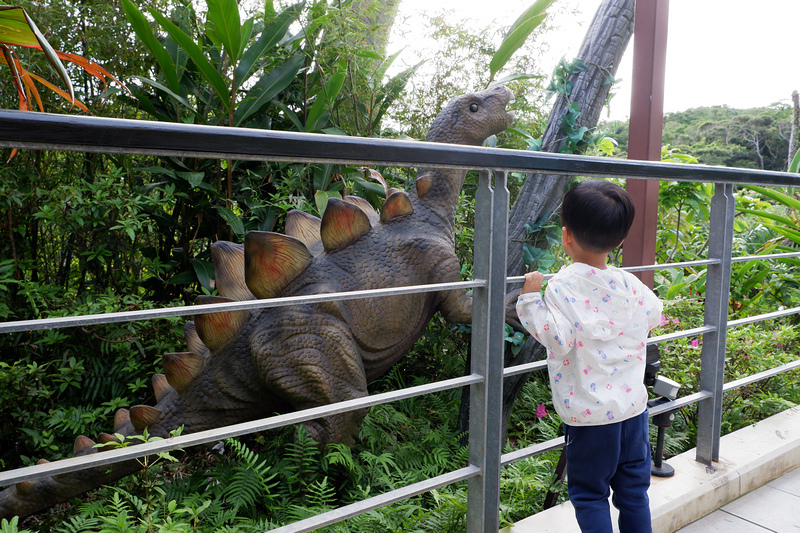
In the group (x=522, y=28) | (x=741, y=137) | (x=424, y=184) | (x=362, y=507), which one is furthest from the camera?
(x=741, y=137)

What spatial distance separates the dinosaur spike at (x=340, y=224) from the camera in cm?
246

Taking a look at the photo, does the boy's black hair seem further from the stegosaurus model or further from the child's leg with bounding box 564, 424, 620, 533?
the stegosaurus model

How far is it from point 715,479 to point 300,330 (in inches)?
59.5

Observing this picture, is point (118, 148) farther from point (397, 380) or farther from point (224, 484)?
point (397, 380)

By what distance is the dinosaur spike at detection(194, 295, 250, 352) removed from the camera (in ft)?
7.39

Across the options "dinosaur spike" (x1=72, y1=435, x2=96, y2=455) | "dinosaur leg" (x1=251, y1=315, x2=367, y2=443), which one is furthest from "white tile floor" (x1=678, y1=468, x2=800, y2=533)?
"dinosaur spike" (x1=72, y1=435, x2=96, y2=455)

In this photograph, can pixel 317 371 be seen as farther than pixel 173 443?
Yes

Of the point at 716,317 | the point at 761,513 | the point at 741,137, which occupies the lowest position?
the point at 761,513

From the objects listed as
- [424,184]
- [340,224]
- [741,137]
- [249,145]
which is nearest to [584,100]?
[424,184]

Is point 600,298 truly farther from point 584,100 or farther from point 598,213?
point 584,100

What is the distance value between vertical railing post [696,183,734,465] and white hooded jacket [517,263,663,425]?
0.86m

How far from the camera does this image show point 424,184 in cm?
276

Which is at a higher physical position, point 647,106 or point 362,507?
point 647,106

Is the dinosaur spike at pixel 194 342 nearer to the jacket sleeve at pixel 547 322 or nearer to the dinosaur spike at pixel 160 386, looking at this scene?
the dinosaur spike at pixel 160 386
